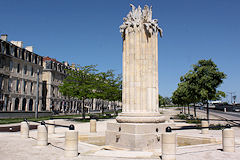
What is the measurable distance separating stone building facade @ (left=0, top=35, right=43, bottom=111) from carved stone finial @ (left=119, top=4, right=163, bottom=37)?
39.2 m

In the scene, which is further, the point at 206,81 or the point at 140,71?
the point at 206,81

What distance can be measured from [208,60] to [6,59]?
38.4 m

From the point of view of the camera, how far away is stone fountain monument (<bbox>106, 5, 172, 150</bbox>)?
10641 mm

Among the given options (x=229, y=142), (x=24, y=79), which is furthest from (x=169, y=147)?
(x=24, y=79)

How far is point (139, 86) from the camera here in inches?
449

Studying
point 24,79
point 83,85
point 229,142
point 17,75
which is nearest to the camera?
point 229,142

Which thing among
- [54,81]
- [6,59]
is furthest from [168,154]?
[54,81]

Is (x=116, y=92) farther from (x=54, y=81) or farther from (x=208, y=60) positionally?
(x=54, y=81)

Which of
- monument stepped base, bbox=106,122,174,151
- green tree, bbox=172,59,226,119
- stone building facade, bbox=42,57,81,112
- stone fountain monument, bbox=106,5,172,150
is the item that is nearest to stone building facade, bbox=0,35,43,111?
stone building facade, bbox=42,57,81,112

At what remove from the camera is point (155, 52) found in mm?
12242

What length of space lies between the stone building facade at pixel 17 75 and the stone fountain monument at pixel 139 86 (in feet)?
130

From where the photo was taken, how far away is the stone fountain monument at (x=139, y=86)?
10.6m

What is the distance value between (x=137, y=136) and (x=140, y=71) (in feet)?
10.7

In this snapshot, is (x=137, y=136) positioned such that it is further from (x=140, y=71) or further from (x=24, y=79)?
(x=24, y=79)
